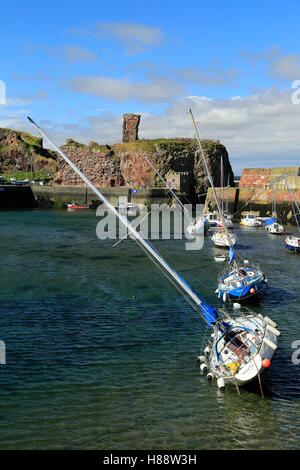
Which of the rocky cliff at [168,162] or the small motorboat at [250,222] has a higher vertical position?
the rocky cliff at [168,162]

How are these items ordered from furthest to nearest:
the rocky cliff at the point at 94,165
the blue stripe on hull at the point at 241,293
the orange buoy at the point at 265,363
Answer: the rocky cliff at the point at 94,165, the blue stripe on hull at the point at 241,293, the orange buoy at the point at 265,363

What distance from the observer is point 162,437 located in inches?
635

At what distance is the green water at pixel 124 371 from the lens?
53.8 feet

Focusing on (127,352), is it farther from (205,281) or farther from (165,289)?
(205,281)

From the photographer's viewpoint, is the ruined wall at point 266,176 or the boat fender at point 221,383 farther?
the ruined wall at point 266,176

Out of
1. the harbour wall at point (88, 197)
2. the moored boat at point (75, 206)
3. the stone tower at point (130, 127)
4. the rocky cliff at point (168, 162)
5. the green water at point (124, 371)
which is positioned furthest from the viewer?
the stone tower at point (130, 127)

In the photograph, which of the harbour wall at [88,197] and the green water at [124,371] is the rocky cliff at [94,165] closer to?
the harbour wall at [88,197]

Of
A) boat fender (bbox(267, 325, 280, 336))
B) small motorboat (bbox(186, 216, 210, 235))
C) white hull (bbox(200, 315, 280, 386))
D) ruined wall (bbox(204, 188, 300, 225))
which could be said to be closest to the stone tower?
ruined wall (bbox(204, 188, 300, 225))

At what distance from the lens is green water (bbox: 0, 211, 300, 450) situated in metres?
16.4

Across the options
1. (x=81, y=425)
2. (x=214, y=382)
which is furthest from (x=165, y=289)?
(x=81, y=425)

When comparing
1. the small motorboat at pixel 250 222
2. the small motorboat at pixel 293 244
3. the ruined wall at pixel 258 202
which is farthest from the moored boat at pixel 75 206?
the small motorboat at pixel 293 244

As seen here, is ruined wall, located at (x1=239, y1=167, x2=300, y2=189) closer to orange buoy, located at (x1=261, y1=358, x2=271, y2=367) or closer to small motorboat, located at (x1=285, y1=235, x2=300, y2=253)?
small motorboat, located at (x1=285, y1=235, x2=300, y2=253)

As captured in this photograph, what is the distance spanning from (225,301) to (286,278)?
1208cm

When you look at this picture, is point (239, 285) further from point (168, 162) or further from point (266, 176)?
point (168, 162)
